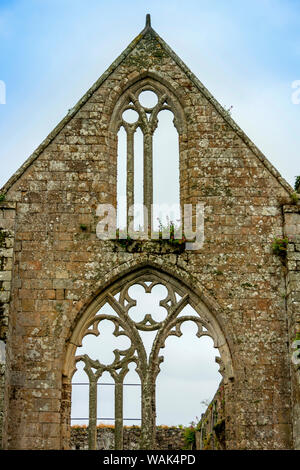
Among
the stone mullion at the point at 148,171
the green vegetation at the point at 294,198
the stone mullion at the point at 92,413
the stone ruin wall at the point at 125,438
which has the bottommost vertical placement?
the stone mullion at the point at 92,413

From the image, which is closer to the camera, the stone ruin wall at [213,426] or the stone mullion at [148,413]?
the stone mullion at [148,413]

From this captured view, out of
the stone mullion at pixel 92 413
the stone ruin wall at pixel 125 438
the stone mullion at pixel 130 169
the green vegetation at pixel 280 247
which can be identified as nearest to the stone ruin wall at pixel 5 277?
the stone mullion at pixel 92 413

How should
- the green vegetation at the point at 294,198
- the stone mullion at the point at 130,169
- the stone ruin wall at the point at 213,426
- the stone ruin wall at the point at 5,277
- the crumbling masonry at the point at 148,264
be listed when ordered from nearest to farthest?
the stone ruin wall at the point at 5,277, the crumbling masonry at the point at 148,264, the stone ruin wall at the point at 213,426, the green vegetation at the point at 294,198, the stone mullion at the point at 130,169

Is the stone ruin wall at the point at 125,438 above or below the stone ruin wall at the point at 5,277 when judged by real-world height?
below

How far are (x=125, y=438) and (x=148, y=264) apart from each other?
5785 millimetres

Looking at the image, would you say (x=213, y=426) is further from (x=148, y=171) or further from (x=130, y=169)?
(x=130, y=169)

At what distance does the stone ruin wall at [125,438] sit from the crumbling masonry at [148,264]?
→ 531cm

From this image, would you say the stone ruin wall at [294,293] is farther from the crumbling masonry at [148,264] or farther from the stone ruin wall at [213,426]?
the stone ruin wall at [213,426]

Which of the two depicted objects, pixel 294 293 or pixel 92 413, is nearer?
pixel 92 413

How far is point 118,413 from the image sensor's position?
585 inches

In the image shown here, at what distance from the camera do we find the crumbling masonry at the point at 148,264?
1471 cm

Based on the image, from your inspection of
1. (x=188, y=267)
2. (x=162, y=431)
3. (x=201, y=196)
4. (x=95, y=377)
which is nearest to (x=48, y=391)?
(x=95, y=377)

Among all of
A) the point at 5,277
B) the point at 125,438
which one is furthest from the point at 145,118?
the point at 125,438

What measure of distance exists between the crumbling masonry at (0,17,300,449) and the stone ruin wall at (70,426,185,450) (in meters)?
5.31
